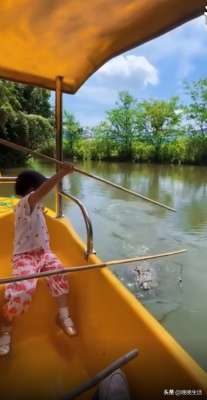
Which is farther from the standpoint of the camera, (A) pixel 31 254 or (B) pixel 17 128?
(B) pixel 17 128

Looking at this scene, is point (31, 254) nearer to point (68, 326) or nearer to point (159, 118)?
point (68, 326)

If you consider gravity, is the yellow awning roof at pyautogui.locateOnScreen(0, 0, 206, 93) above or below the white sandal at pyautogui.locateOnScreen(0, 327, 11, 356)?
above

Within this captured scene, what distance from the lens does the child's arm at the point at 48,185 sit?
71.9 inches

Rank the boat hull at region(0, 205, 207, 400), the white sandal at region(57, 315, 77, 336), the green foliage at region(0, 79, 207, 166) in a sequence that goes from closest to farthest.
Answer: the boat hull at region(0, 205, 207, 400) < the white sandal at region(57, 315, 77, 336) < the green foliage at region(0, 79, 207, 166)

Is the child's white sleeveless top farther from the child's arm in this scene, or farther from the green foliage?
the green foliage

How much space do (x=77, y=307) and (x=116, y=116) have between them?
97.8ft

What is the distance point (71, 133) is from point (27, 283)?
29.2 metres

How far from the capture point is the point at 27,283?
1889 mm

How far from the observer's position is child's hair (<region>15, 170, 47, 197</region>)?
6.59ft

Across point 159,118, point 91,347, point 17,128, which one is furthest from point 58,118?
point 159,118

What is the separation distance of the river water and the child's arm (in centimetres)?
192

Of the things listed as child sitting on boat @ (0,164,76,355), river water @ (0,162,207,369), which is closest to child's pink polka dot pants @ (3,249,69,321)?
child sitting on boat @ (0,164,76,355)

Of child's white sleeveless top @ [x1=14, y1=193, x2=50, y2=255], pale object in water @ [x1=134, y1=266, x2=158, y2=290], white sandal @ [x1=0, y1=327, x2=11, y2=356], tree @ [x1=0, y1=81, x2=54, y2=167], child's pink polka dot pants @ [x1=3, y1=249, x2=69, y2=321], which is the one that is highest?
tree @ [x1=0, y1=81, x2=54, y2=167]

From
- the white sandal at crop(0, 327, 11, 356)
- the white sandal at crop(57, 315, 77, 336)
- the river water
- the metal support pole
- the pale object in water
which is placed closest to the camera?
the white sandal at crop(0, 327, 11, 356)
